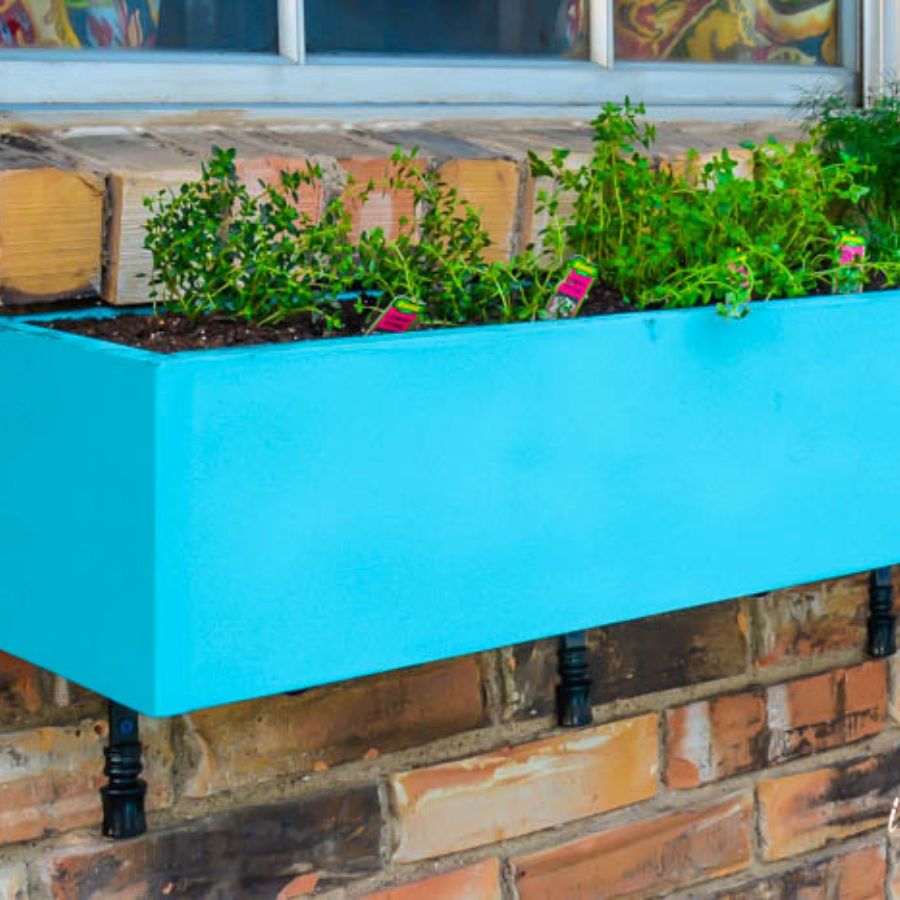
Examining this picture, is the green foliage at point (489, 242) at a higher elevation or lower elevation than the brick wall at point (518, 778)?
higher

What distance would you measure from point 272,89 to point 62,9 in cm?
18

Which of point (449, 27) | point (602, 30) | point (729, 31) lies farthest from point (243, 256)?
point (729, 31)

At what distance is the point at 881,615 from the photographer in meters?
1.74

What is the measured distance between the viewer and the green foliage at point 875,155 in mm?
1452

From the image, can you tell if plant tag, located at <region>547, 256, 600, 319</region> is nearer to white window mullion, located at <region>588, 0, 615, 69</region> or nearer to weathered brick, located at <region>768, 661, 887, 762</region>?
white window mullion, located at <region>588, 0, 615, 69</region>

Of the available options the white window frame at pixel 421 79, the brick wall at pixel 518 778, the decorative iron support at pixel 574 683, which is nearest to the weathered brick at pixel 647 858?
the brick wall at pixel 518 778

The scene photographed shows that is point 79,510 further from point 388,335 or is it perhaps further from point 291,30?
point 291,30

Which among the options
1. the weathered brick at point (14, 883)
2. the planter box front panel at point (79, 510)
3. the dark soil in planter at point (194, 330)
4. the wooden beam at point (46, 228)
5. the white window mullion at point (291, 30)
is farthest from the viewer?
the white window mullion at point (291, 30)

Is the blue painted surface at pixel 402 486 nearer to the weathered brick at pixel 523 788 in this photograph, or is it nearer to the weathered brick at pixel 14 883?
the weathered brick at pixel 14 883

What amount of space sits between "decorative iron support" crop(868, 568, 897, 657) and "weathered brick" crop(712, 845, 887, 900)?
0.74ft

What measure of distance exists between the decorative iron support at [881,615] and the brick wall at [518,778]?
0.02 metres

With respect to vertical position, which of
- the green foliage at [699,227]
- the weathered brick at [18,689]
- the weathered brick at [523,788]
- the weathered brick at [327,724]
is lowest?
the weathered brick at [523,788]

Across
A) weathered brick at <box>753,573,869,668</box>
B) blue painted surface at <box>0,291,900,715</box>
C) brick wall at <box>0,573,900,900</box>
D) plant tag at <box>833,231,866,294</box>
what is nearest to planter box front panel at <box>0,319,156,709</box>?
blue painted surface at <box>0,291,900,715</box>

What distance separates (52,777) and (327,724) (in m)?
0.24
